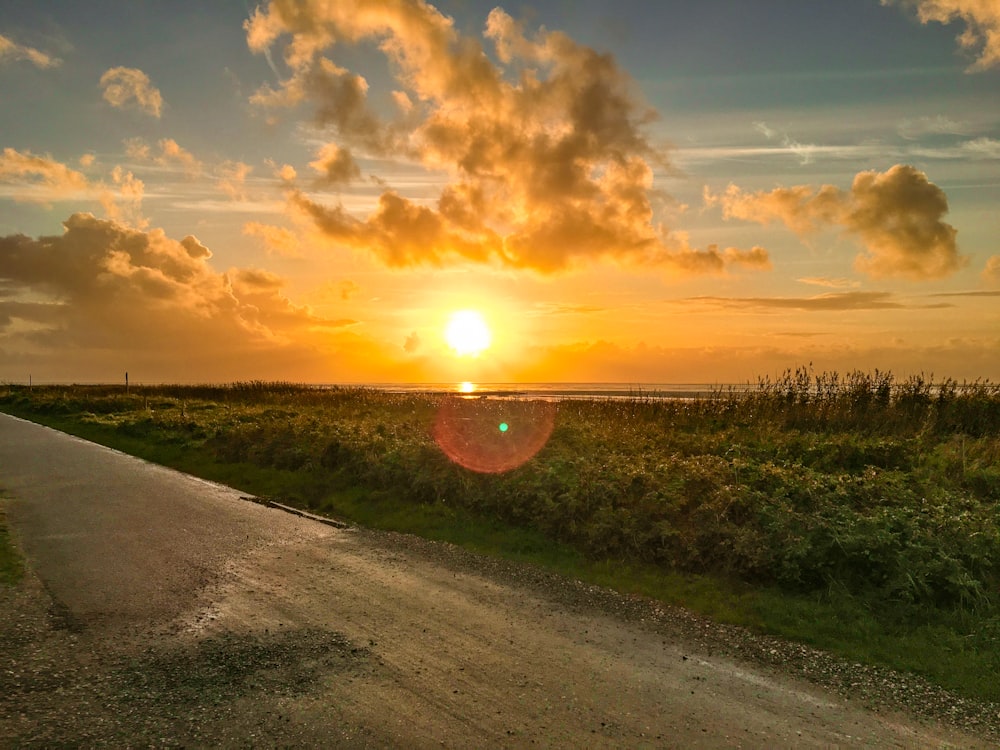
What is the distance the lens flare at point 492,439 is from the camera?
51.2ft

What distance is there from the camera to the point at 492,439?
17.4 m

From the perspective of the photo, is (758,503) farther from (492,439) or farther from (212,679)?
(212,679)

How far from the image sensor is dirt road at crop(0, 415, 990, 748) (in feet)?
17.5


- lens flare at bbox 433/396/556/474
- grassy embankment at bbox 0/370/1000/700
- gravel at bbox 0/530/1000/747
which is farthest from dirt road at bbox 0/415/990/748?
lens flare at bbox 433/396/556/474

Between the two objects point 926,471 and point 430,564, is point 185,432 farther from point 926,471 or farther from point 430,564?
point 926,471

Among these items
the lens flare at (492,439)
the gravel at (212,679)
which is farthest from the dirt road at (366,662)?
the lens flare at (492,439)

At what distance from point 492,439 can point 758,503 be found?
788cm

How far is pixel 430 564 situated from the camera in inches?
408

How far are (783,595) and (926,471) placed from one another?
6610mm

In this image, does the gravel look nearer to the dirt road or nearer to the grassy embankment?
the dirt road

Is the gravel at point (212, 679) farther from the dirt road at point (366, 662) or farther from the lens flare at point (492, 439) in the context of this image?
the lens flare at point (492, 439)

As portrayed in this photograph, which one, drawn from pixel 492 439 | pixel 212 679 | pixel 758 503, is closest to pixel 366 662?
pixel 212 679

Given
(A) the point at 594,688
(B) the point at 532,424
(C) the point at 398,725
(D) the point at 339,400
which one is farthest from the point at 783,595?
(D) the point at 339,400

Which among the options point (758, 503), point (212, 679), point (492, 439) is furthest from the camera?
point (492, 439)
